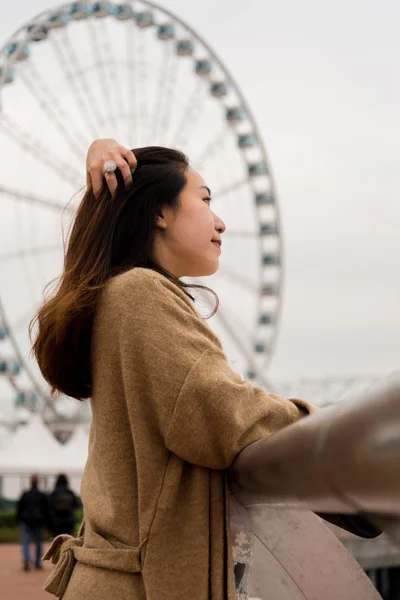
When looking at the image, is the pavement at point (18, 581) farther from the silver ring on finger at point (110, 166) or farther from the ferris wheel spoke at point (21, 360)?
the silver ring on finger at point (110, 166)

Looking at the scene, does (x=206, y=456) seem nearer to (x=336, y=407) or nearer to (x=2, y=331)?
(x=336, y=407)

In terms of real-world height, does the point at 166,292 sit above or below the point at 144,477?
above

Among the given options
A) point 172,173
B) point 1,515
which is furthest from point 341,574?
point 1,515

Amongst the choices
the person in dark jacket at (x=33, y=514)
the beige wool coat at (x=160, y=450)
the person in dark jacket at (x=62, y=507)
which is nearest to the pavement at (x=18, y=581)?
the person in dark jacket at (x=33, y=514)

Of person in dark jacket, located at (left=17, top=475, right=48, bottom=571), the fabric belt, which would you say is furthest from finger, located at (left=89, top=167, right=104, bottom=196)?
person in dark jacket, located at (left=17, top=475, right=48, bottom=571)

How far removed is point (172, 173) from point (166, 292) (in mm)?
342

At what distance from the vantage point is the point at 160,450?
139 centimetres

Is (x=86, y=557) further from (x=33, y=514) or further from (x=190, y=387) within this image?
A: (x=33, y=514)

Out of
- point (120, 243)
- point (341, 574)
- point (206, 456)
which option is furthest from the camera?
point (120, 243)

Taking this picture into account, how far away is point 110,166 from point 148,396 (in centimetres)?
47

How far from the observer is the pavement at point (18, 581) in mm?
11750

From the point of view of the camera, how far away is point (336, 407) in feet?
2.95

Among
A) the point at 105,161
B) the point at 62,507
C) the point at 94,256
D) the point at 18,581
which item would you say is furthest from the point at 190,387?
the point at 18,581

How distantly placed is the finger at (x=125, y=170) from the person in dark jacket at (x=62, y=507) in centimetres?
1151
